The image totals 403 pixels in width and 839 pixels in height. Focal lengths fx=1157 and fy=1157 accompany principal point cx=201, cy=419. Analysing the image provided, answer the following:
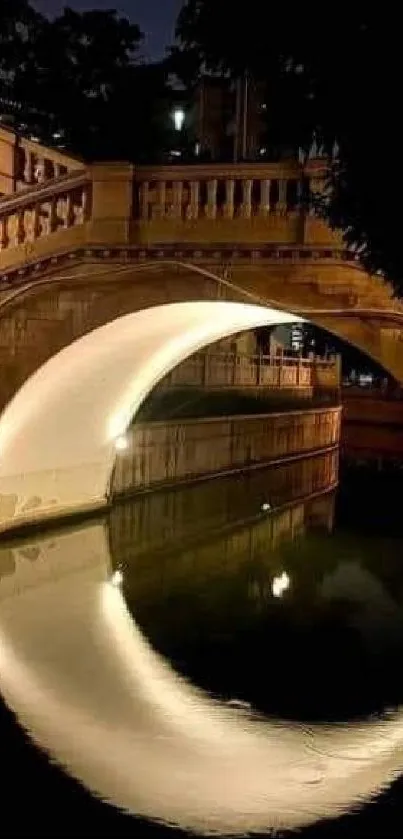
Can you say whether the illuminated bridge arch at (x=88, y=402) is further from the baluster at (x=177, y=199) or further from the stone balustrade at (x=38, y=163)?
the stone balustrade at (x=38, y=163)

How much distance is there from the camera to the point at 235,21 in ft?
19.4

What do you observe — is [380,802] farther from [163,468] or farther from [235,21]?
[163,468]

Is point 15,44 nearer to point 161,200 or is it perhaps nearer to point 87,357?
point 87,357

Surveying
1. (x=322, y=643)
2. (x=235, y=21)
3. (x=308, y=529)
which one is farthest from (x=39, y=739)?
(x=308, y=529)

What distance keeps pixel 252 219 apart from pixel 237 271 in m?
0.49

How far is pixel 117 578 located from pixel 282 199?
15.2ft

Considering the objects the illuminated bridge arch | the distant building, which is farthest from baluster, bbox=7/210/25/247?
the distant building

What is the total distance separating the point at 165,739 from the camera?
24.6 feet

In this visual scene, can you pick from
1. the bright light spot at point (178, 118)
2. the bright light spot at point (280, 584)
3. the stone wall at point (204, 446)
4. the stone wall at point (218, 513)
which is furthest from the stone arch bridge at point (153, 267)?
the bright light spot at point (178, 118)

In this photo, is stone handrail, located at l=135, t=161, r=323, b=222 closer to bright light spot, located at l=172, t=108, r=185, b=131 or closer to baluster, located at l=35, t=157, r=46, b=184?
baluster, located at l=35, t=157, r=46, b=184

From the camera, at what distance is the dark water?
631 cm

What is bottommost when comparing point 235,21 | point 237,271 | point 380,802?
point 380,802

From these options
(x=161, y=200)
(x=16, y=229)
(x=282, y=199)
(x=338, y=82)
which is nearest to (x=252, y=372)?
(x=16, y=229)

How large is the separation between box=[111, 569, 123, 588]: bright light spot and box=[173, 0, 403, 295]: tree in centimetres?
658
